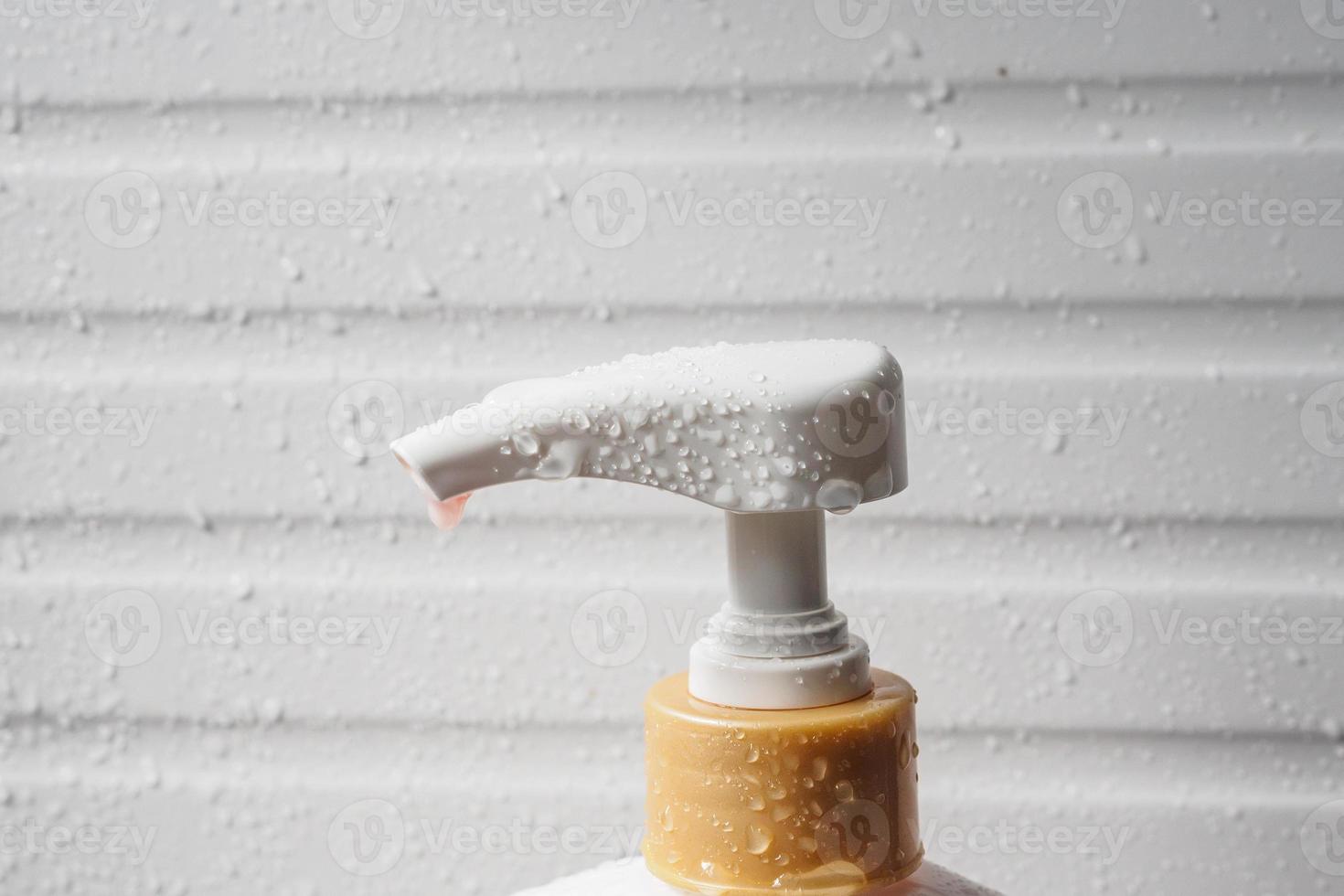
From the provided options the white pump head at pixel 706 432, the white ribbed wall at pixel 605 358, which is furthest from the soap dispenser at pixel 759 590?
the white ribbed wall at pixel 605 358

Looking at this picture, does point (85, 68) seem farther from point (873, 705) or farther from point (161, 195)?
point (873, 705)

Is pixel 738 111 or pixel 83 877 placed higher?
pixel 738 111

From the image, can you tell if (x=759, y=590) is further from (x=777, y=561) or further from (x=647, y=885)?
(x=647, y=885)

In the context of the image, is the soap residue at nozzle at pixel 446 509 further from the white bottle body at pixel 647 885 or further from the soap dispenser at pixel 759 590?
the white bottle body at pixel 647 885

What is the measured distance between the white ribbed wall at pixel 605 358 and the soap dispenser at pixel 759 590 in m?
0.18

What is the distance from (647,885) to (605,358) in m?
0.26

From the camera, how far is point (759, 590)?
0.39 meters

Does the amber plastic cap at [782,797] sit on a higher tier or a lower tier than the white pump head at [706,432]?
lower

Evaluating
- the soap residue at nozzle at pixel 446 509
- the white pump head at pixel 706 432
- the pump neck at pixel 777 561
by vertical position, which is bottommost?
the pump neck at pixel 777 561

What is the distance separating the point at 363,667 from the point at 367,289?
0.20 metres

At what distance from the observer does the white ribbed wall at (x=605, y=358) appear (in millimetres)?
559

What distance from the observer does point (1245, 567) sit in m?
0.56

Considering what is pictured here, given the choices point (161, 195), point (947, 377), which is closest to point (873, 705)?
point (947, 377)

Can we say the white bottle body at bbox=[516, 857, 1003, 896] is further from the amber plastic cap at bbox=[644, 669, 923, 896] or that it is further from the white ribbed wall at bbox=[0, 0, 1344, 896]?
the white ribbed wall at bbox=[0, 0, 1344, 896]
